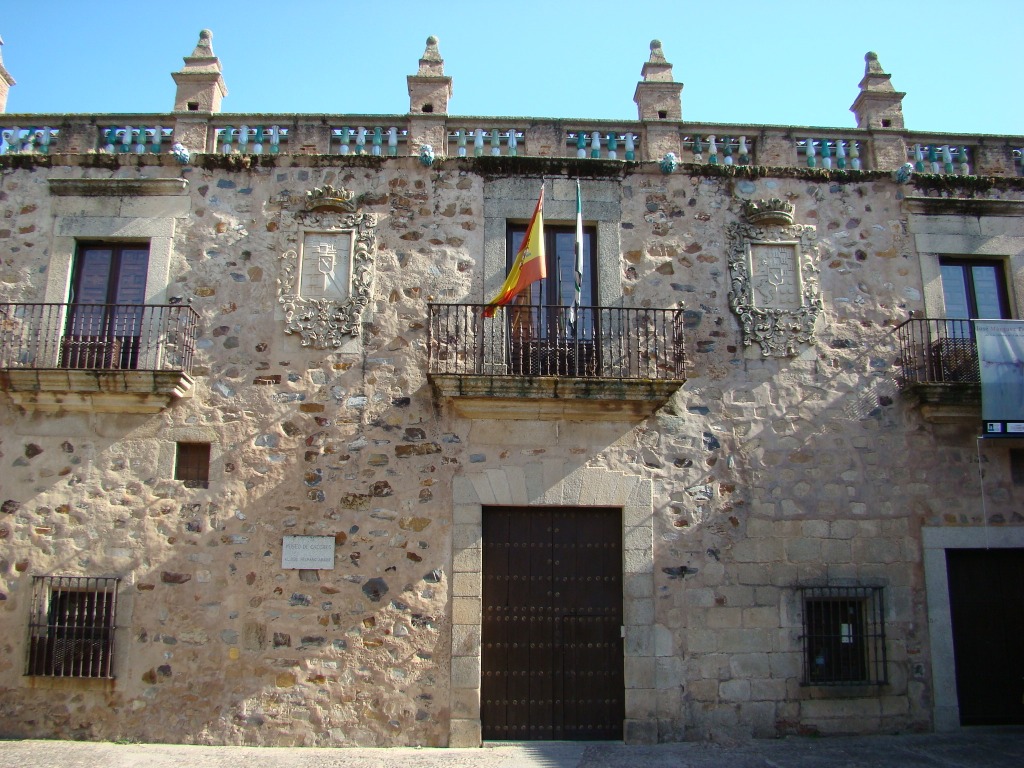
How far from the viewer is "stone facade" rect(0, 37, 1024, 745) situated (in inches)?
294

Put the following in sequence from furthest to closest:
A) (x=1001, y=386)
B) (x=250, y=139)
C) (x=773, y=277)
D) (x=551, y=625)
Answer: (x=250, y=139) < (x=773, y=277) < (x=1001, y=386) < (x=551, y=625)

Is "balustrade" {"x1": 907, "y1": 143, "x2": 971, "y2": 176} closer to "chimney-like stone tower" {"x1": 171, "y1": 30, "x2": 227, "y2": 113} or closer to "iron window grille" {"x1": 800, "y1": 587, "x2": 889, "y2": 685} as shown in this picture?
"iron window grille" {"x1": 800, "y1": 587, "x2": 889, "y2": 685}

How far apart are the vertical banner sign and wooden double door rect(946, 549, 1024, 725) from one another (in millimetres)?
1274

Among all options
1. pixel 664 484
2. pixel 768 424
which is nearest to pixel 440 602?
pixel 664 484

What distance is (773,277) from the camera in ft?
27.9

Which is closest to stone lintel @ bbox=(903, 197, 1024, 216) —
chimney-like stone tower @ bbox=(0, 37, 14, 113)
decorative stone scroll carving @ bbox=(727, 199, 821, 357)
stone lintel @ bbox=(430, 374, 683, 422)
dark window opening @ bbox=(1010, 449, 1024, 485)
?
decorative stone scroll carving @ bbox=(727, 199, 821, 357)

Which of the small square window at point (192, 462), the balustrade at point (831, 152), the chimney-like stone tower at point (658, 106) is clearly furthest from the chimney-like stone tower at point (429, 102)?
the balustrade at point (831, 152)

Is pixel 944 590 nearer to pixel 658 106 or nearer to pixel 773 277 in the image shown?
pixel 773 277

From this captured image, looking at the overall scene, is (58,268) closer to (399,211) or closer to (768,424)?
(399,211)

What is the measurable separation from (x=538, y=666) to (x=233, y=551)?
10.0 ft

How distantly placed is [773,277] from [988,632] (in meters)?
4.07

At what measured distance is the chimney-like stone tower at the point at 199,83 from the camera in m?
8.87

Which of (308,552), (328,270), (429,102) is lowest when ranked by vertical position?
(308,552)

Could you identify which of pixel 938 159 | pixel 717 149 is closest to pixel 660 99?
pixel 717 149
